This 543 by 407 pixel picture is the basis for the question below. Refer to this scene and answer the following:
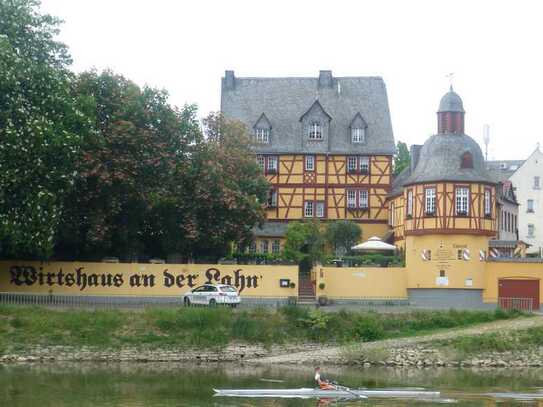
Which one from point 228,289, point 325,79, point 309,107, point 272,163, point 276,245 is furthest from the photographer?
point 325,79

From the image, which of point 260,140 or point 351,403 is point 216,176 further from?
point 351,403

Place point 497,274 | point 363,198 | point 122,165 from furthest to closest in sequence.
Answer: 1. point 363,198
2. point 497,274
3. point 122,165

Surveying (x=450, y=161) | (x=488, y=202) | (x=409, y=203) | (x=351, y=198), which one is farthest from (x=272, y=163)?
(x=488, y=202)

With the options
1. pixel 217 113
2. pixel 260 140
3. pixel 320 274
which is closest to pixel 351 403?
pixel 320 274

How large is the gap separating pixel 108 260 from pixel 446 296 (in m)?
21.0

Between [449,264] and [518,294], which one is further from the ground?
[449,264]

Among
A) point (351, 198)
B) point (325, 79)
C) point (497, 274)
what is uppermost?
point (325, 79)

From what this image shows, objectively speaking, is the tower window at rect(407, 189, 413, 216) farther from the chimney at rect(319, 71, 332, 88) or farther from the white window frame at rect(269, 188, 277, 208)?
the chimney at rect(319, 71, 332, 88)

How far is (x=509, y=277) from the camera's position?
216 ft

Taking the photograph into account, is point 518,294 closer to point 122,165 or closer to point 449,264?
point 449,264

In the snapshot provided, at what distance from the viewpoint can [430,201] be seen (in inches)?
2643

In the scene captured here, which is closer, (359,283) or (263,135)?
(359,283)

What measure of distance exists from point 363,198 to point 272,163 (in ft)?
25.3

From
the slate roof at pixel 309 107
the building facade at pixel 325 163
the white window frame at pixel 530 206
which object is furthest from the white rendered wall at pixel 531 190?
the building facade at pixel 325 163
